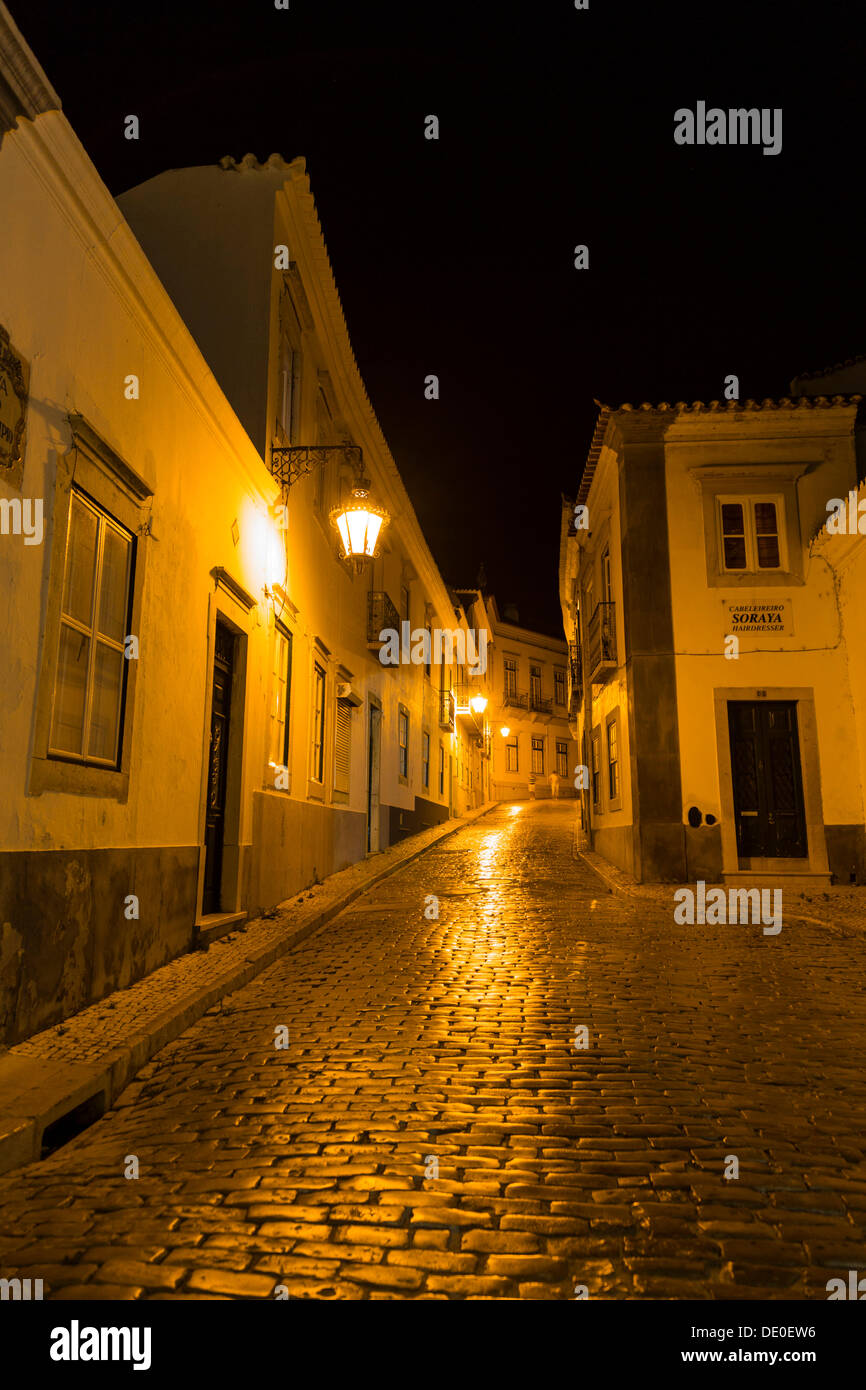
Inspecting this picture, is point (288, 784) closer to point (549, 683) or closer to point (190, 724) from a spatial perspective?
point (190, 724)

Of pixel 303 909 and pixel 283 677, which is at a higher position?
pixel 283 677

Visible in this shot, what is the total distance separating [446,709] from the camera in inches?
1136

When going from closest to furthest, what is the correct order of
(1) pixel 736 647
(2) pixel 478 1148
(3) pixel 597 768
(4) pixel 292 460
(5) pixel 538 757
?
(2) pixel 478 1148, (4) pixel 292 460, (1) pixel 736 647, (3) pixel 597 768, (5) pixel 538 757

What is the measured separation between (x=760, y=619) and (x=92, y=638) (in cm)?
1079

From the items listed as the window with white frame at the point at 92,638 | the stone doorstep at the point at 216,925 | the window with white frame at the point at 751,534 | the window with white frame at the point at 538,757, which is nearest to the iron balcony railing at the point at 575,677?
the window with white frame at the point at 751,534

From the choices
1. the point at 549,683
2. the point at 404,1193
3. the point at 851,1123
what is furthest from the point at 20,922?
the point at 549,683

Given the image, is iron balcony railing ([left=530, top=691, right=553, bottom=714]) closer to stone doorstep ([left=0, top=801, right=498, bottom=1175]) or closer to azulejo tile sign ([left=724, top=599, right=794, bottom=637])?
azulejo tile sign ([left=724, top=599, right=794, bottom=637])

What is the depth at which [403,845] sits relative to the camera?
18500 mm

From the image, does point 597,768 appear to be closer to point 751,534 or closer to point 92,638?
point 751,534

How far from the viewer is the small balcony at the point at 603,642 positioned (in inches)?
604

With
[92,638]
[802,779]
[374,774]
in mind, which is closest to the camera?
[92,638]

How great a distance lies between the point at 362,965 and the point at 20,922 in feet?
10.2

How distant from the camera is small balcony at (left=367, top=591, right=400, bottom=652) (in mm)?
16562

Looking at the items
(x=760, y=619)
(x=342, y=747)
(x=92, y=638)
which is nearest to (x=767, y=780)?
(x=760, y=619)
